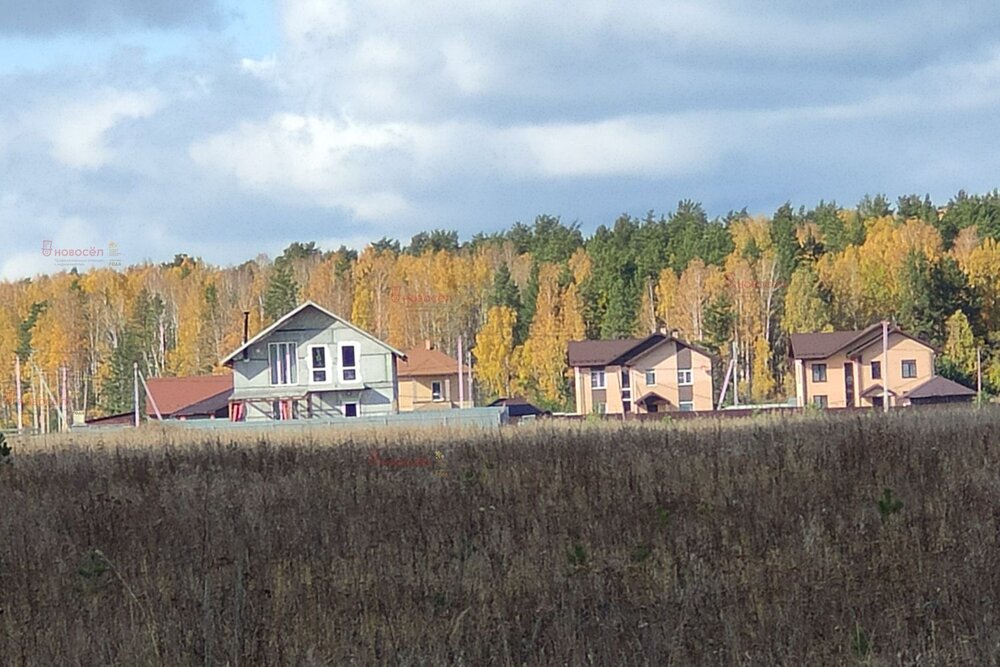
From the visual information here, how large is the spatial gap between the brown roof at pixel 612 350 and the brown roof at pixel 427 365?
336 inches

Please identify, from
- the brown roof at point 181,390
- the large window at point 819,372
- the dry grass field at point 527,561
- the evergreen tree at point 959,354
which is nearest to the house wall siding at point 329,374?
the brown roof at point 181,390

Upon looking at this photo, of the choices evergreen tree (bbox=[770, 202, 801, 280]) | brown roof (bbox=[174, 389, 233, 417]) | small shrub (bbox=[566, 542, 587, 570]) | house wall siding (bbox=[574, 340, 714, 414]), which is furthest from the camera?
evergreen tree (bbox=[770, 202, 801, 280])

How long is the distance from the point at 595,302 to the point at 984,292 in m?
29.9

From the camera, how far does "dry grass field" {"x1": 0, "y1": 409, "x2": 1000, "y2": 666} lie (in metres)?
6.55

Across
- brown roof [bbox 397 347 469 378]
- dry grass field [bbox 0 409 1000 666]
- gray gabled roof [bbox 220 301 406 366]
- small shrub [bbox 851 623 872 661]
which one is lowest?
small shrub [bbox 851 623 872 661]

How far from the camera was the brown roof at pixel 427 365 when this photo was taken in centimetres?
7956

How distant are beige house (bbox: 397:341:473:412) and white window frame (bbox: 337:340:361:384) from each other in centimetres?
2186

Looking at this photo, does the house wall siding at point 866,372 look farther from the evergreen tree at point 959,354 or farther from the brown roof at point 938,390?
the evergreen tree at point 959,354

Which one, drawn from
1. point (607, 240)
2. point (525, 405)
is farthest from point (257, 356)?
point (607, 240)

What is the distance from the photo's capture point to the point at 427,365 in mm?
80125

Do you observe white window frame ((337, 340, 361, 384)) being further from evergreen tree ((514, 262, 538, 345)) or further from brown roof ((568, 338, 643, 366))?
evergreen tree ((514, 262, 538, 345))

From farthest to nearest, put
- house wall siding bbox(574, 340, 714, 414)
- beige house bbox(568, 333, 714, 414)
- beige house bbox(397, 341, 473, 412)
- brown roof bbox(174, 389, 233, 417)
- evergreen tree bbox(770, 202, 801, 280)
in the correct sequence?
evergreen tree bbox(770, 202, 801, 280)
beige house bbox(397, 341, 473, 412)
house wall siding bbox(574, 340, 714, 414)
beige house bbox(568, 333, 714, 414)
brown roof bbox(174, 389, 233, 417)

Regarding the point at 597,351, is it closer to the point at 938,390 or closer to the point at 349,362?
the point at 938,390

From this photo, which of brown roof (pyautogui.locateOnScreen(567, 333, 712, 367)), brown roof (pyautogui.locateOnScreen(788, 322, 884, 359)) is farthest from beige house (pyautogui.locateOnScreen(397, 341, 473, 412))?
brown roof (pyautogui.locateOnScreen(788, 322, 884, 359))
